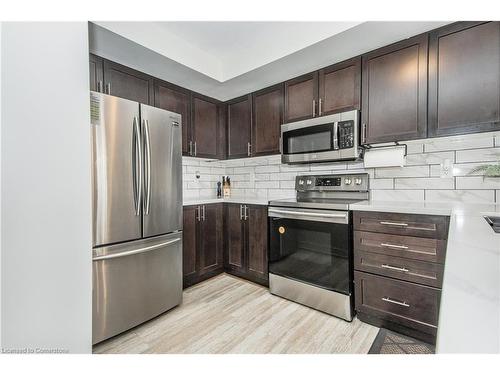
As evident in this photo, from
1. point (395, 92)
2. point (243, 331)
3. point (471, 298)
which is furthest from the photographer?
point (395, 92)

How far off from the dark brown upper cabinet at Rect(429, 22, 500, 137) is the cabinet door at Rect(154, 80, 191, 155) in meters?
2.22

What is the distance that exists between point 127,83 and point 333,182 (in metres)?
2.15

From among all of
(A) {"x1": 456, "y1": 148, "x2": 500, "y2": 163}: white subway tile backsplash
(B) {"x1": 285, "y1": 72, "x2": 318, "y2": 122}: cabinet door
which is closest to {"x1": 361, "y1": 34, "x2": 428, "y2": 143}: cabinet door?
(A) {"x1": 456, "y1": 148, "x2": 500, "y2": 163}: white subway tile backsplash

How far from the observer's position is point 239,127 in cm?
302

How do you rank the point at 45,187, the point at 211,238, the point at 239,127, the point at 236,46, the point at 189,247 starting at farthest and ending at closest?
the point at 239,127 < the point at 211,238 < the point at 189,247 < the point at 236,46 < the point at 45,187

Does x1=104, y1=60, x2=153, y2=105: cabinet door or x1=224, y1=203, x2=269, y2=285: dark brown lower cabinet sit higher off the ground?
x1=104, y1=60, x2=153, y2=105: cabinet door

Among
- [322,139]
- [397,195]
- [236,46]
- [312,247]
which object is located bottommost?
[312,247]

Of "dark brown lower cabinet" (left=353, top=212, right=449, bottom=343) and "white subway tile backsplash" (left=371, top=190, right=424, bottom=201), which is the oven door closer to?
"dark brown lower cabinet" (left=353, top=212, right=449, bottom=343)

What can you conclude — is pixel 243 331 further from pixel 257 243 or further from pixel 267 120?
pixel 267 120

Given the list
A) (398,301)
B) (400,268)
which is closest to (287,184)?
(400,268)

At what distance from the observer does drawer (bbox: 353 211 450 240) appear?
159cm

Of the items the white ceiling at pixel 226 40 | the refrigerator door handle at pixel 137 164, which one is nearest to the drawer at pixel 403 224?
the white ceiling at pixel 226 40

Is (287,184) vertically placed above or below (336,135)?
below

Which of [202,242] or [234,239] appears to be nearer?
[202,242]
